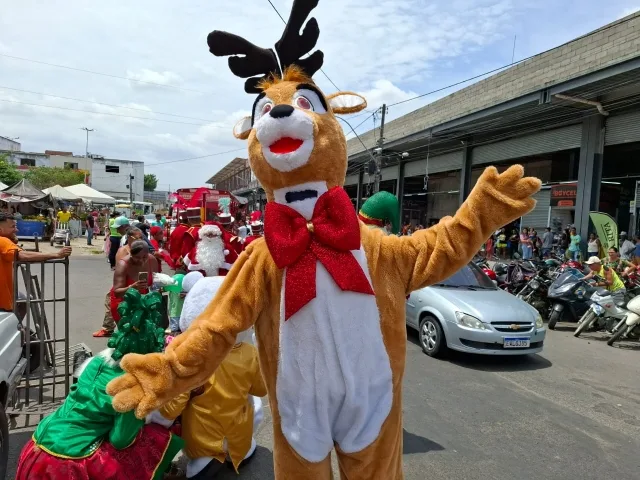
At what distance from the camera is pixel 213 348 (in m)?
2.03

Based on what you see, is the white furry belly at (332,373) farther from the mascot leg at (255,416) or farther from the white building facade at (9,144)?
the white building facade at (9,144)

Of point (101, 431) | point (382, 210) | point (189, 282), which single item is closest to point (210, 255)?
point (189, 282)

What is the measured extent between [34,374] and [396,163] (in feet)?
80.7

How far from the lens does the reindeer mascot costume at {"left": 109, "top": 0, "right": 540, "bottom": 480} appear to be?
1.95 meters

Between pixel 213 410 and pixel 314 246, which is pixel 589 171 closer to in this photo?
pixel 213 410

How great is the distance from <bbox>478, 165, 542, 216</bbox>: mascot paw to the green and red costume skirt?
7.87 feet

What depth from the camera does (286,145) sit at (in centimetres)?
205

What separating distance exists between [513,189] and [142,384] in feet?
5.65

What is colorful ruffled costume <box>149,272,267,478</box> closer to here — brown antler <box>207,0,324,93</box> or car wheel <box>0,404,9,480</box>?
car wheel <box>0,404,9,480</box>

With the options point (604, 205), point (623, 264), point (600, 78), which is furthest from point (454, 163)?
point (623, 264)

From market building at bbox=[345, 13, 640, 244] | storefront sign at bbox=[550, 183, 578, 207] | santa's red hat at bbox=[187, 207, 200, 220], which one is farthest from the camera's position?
storefront sign at bbox=[550, 183, 578, 207]

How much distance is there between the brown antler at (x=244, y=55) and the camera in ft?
7.41

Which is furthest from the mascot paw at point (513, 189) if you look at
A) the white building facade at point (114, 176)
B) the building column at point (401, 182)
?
the white building facade at point (114, 176)

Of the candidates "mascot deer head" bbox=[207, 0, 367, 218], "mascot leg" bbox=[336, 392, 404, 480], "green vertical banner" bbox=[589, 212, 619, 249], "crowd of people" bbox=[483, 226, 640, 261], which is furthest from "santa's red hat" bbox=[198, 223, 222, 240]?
"green vertical banner" bbox=[589, 212, 619, 249]
